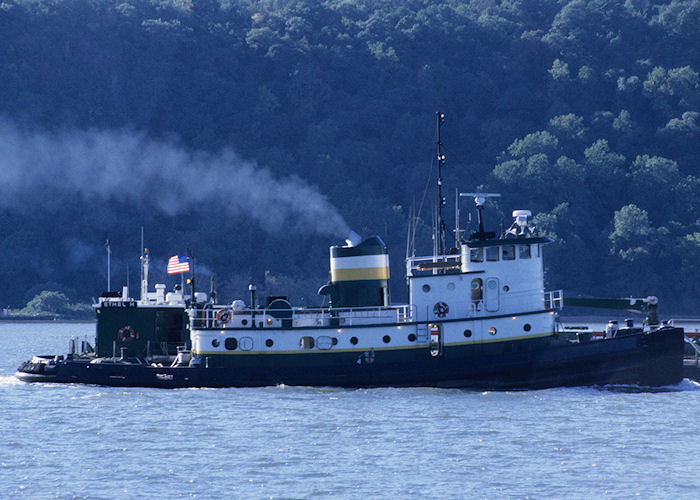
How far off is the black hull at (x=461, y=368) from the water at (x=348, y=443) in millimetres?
484

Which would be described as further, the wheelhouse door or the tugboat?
the wheelhouse door

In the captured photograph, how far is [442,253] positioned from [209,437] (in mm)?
13648

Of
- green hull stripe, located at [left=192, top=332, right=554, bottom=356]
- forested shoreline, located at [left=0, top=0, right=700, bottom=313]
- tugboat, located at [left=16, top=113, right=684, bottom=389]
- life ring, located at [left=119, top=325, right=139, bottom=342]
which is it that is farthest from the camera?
forested shoreline, located at [left=0, top=0, right=700, bottom=313]

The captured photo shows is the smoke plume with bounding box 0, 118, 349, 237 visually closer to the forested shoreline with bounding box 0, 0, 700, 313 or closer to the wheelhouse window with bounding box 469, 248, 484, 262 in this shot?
the forested shoreline with bounding box 0, 0, 700, 313

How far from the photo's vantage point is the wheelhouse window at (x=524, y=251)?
41562 millimetres

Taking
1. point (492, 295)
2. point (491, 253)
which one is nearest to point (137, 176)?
point (491, 253)

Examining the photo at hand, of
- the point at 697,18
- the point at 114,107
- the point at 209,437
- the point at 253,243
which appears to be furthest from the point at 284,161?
the point at 209,437

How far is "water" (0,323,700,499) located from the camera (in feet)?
87.0

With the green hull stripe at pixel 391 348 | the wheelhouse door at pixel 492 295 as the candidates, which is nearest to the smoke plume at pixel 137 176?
the green hull stripe at pixel 391 348

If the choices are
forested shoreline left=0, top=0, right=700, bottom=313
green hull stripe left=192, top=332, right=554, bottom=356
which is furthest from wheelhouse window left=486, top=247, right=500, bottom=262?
forested shoreline left=0, top=0, right=700, bottom=313

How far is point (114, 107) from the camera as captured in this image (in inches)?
6481

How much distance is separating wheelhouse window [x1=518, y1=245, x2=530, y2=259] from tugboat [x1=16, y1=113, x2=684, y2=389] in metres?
0.03

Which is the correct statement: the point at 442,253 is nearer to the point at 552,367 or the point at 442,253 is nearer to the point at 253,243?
the point at 552,367

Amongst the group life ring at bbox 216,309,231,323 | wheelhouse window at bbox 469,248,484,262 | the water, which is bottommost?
the water
